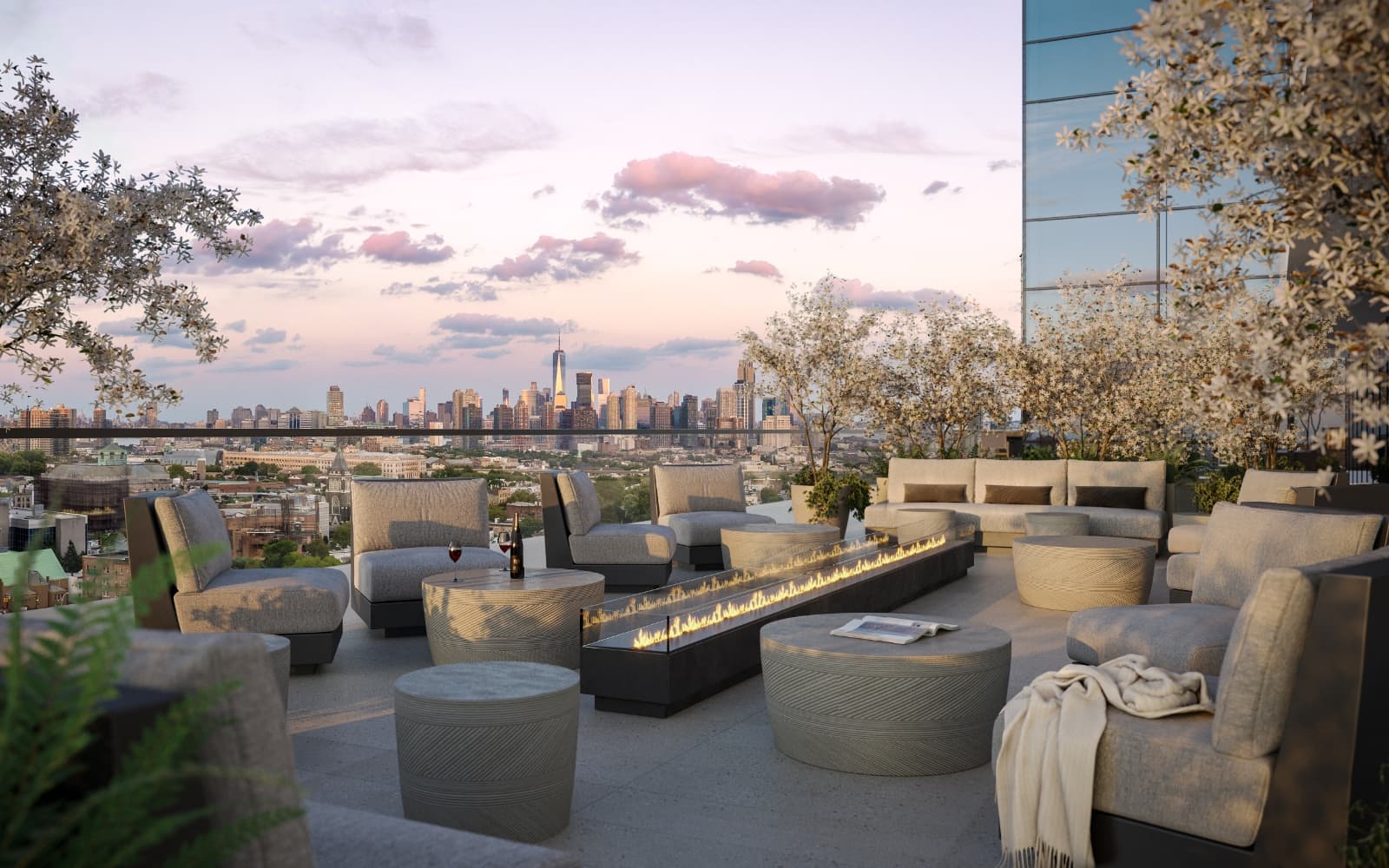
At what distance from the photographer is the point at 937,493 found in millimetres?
9703

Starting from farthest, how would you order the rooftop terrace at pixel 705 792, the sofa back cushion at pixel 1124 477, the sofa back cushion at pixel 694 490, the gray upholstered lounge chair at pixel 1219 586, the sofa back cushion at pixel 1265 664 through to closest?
1. the sofa back cushion at pixel 1124 477
2. the sofa back cushion at pixel 694 490
3. the gray upholstered lounge chair at pixel 1219 586
4. the rooftop terrace at pixel 705 792
5. the sofa back cushion at pixel 1265 664

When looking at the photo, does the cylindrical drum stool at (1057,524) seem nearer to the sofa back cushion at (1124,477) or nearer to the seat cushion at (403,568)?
the sofa back cushion at (1124,477)

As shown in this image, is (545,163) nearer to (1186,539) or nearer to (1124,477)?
(1124,477)

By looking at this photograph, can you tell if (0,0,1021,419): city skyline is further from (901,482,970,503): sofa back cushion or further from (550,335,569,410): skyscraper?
(901,482,970,503): sofa back cushion

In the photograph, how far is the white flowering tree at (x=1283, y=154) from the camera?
6.14ft

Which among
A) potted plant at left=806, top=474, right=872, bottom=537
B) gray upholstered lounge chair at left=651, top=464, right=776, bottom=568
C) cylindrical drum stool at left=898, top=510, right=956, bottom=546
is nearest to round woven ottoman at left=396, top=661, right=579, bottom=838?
cylindrical drum stool at left=898, top=510, right=956, bottom=546

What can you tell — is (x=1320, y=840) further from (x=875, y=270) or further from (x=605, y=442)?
(x=875, y=270)

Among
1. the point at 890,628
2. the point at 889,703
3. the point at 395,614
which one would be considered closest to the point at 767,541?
the point at 395,614

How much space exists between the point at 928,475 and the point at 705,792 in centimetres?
700

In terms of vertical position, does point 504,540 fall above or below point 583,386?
below

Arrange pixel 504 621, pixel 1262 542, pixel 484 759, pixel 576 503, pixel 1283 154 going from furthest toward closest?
pixel 576 503
pixel 504 621
pixel 1262 542
pixel 484 759
pixel 1283 154

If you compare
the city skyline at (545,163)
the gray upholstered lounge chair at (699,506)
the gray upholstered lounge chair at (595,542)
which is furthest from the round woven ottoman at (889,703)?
the city skyline at (545,163)

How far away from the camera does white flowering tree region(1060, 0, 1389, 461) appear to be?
6.14ft

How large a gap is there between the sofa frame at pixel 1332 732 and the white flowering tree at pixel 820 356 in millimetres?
8226
